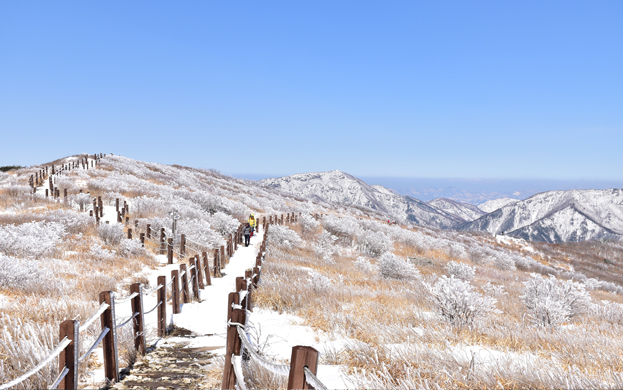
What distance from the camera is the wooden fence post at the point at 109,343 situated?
4.17 meters

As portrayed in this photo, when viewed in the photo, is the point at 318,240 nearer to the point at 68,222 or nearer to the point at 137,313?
the point at 68,222

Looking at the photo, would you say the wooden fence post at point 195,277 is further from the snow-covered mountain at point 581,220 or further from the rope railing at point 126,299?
the snow-covered mountain at point 581,220

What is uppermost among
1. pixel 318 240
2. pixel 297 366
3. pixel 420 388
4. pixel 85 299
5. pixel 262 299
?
pixel 297 366

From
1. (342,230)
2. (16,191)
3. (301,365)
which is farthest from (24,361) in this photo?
(342,230)

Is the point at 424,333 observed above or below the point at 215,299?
above

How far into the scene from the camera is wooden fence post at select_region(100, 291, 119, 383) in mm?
4172

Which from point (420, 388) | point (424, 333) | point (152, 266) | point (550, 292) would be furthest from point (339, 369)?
point (152, 266)

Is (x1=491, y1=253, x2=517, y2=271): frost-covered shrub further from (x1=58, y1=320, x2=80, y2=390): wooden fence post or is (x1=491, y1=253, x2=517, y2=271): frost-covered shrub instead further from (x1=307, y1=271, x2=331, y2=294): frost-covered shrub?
(x1=58, y1=320, x2=80, y2=390): wooden fence post

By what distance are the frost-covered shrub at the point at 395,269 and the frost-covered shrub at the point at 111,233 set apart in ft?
33.9

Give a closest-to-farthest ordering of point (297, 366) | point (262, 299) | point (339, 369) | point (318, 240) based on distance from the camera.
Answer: point (297, 366), point (339, 369), point (262, 299), point (318, 240)

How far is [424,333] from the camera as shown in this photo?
17.1ft

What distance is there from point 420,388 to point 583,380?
4.68 ft

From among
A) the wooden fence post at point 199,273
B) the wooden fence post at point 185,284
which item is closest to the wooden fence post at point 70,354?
the wooden fence post at point 185,284

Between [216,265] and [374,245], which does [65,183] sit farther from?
[374,245]
